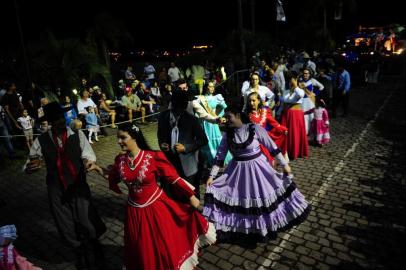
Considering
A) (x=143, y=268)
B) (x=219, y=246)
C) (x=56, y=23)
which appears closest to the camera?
(x=143, y=268)

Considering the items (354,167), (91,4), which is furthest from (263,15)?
(354,167)

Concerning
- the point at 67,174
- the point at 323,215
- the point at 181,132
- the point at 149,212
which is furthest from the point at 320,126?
the point at 67,174

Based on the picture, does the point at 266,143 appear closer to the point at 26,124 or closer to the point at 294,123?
the point at 294,123

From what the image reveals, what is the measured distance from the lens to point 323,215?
526cm

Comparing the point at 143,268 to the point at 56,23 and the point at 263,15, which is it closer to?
the point at 56,23

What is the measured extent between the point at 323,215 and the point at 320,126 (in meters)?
4.03

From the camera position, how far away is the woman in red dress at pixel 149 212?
10.8 ft

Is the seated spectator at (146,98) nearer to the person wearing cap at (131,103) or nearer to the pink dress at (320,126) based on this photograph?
the person wearing cap at (131,103)

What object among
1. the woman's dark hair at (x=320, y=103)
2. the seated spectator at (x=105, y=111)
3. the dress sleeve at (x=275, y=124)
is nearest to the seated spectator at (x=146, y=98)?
the seated spectator at (x=105, y=111)

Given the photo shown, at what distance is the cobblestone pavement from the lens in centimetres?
426

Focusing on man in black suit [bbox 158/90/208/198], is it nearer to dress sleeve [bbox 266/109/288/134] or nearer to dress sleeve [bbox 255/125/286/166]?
dress sleeve [bbox 255/125/286/166]

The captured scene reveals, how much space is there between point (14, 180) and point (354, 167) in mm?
8214

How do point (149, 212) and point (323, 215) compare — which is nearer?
point (149, 212)

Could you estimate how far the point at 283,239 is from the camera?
4.66 m
